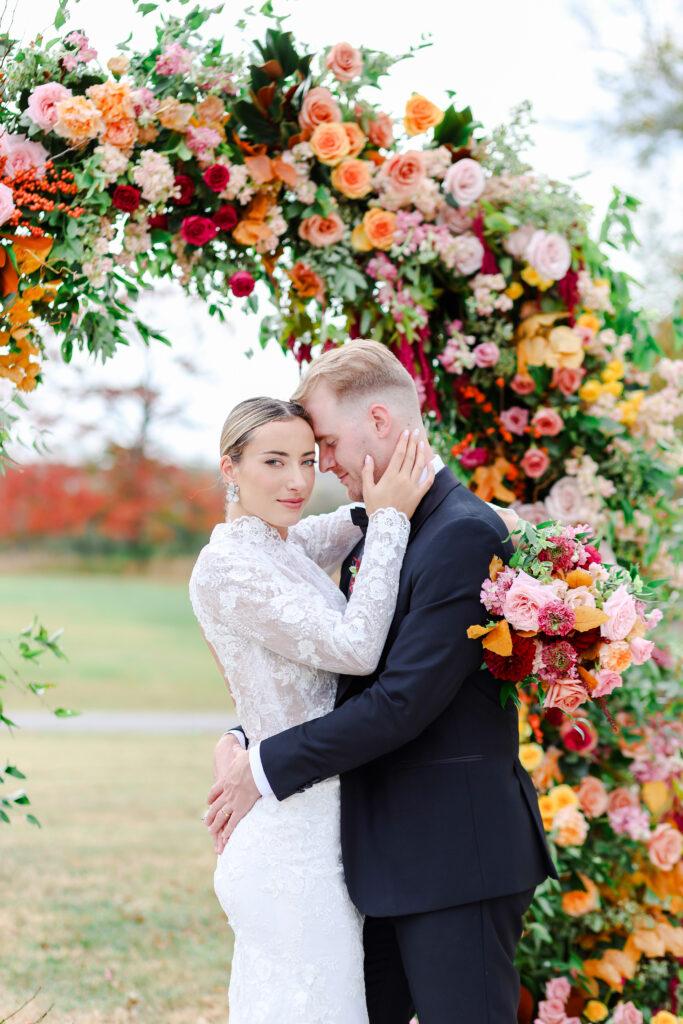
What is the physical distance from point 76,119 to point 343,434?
1222 millimetres

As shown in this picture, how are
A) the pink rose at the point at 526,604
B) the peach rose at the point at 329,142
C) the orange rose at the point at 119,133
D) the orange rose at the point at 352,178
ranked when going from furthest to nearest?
the orange rose at the point at 352,178, the peach rose at the point at 329,142, the orange rose at the point at 119,133, the pink rose at the point at 526,604

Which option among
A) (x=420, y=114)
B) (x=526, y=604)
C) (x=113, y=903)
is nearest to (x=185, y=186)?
(x=420, y=114)

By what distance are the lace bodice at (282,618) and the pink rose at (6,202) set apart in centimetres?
107

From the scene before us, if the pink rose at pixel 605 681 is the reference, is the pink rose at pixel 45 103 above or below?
above

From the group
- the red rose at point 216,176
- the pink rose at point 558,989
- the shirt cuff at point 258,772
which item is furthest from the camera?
the pink rose at point 558,989

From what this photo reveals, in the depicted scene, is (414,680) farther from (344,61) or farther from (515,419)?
(344,61)

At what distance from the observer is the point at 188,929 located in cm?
579

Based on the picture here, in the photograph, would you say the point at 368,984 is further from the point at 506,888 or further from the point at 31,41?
the point at 31,41

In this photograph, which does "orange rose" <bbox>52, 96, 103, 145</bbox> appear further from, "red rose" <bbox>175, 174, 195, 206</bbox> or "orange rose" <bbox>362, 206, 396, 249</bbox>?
"orange rose" <bbox>362, 206, 396, 249</bbox>

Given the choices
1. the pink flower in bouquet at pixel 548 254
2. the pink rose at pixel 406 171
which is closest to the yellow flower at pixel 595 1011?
the pink flower in bouquet at pixel 548 254

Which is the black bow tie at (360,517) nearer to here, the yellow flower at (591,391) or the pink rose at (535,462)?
the pink rose at (535,462)

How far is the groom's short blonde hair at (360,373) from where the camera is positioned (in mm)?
2621

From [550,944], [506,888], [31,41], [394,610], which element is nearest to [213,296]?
[31,41]

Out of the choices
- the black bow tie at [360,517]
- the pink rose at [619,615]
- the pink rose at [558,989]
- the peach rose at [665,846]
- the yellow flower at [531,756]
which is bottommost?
the pink rose at [558,989]
